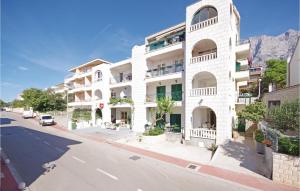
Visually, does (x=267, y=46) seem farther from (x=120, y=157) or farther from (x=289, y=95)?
(x=120, y=157)

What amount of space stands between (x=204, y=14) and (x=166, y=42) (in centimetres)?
521

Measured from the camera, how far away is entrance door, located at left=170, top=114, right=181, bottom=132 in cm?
1891

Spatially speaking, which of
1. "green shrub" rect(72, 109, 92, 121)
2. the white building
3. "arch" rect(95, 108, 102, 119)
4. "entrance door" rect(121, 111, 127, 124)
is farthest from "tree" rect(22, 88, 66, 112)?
"entrance door" rect(121, 111, 127, 124)

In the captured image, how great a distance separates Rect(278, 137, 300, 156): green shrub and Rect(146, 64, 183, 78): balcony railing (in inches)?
460

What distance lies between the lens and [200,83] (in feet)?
58.0

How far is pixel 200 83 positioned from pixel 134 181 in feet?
41.3

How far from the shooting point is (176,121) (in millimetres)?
19562

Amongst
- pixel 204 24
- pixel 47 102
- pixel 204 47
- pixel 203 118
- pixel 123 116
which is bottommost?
pixel 123 116

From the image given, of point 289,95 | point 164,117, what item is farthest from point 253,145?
point 164,117

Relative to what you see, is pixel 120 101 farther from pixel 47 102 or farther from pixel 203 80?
pixel 47 102

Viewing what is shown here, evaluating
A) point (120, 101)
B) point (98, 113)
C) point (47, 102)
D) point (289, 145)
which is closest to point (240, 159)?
point (289, 145)

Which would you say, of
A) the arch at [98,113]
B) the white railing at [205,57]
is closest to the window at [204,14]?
the white railing at [205,57]

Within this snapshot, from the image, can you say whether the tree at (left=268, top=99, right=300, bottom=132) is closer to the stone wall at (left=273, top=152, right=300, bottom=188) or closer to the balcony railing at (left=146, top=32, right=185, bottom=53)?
the stone wall at (left=273, top=152, right=300, bottom=188)

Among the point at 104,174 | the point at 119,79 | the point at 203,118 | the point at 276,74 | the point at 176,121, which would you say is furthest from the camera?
the point at 276,74
